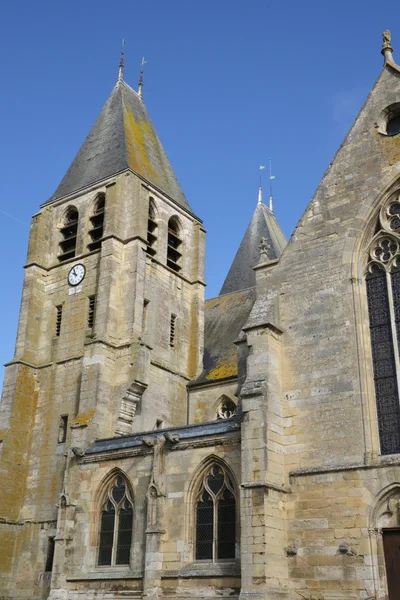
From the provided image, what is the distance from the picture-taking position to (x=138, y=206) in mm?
23719

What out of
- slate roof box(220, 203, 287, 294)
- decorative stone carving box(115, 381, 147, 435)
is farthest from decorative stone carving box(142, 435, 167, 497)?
slate roof box(220, 203, 287, 294)

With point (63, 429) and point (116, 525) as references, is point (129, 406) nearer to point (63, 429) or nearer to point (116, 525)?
point (63, 429)

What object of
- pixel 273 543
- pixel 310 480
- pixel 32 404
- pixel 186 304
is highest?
pixel 186 304

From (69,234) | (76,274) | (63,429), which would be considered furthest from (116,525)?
(69,234)

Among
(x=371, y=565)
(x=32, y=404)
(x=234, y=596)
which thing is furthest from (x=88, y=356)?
(x=371, y=565)

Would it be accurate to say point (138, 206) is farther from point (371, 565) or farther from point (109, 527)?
point (371, 565)

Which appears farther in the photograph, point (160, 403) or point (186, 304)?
point (186, 304)

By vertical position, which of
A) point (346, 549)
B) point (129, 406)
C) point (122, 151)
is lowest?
point (346, 549)

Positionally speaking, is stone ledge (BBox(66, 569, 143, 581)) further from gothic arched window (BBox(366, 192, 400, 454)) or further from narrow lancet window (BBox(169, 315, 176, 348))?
narrow lancet window (BBox(169, 315, 176, 348))

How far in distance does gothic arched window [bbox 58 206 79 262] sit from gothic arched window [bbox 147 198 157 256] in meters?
2.78

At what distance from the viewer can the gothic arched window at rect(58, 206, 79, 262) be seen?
81.8 feet

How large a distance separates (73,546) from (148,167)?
49.2 ft

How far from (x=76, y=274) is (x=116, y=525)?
10285 mm

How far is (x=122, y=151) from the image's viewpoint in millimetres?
25547
